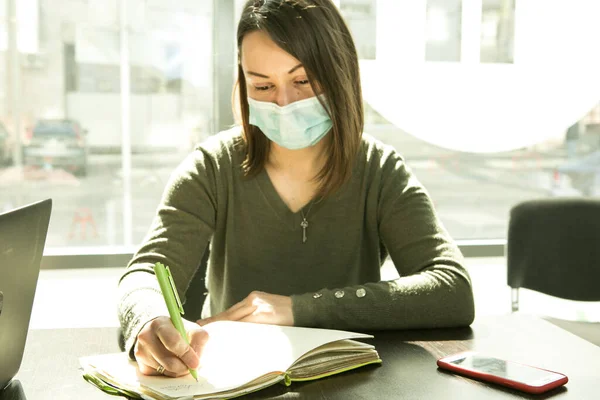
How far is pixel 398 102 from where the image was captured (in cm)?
272

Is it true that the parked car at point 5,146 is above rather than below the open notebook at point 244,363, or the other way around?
above

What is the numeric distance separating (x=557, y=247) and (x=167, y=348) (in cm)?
150

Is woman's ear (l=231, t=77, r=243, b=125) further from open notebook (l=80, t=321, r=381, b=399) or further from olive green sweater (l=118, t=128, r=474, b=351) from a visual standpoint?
open notebook (l=80, t=321, r=381, b=399)

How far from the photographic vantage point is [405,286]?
1.43 meters

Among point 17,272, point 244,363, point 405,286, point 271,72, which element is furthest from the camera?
point 271,72

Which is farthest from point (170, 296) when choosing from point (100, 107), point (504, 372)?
point (100, 107)

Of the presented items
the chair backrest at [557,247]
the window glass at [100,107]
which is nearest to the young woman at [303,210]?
the chair backrest at [557,247]

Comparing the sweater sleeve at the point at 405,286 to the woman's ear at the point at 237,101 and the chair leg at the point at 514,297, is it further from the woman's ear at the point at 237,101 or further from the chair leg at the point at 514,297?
the chair leg at the point at 514,297

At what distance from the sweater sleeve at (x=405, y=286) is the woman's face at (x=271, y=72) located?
0.31 meters

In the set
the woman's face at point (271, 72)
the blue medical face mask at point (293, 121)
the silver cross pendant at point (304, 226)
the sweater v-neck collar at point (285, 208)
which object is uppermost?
the woman's face at point (271, 72)

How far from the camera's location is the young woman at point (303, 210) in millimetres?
1399

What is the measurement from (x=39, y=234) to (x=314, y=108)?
30.1 inches

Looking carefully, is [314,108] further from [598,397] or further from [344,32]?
[598,397]

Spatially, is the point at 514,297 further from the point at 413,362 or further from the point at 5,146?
the point at 5,146
